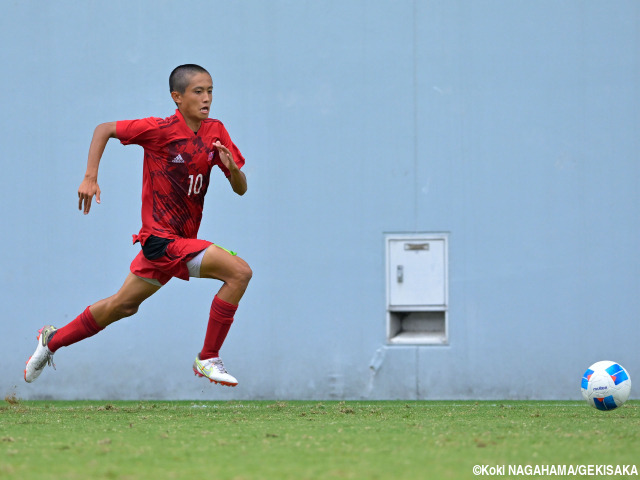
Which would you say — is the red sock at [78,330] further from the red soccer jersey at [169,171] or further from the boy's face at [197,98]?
the boy's face at [197,98]

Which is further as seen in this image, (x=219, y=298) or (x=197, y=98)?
(x=197, y=98)

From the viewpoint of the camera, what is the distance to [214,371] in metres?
4.55

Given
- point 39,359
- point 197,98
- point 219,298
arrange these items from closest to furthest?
point 219,298
point 197,98
point 39,359

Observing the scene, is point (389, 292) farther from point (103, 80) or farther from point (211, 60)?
point (103, 80)

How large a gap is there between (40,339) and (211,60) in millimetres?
3045

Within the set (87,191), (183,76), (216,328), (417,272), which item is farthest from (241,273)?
(417,272)

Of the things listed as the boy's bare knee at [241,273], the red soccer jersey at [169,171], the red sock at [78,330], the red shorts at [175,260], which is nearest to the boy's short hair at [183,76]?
the red soccer jersey at [169,171]

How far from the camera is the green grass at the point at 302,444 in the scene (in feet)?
9.00

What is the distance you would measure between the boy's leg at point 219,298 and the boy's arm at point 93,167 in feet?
2.13

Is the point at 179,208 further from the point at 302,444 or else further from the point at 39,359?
the point at 302,444

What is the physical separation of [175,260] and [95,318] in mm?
669

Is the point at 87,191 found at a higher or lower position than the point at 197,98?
lower

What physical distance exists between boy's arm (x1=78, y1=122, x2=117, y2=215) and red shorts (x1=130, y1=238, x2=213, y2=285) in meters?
0.44

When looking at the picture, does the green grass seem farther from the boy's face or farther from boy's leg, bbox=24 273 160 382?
the boy's face
